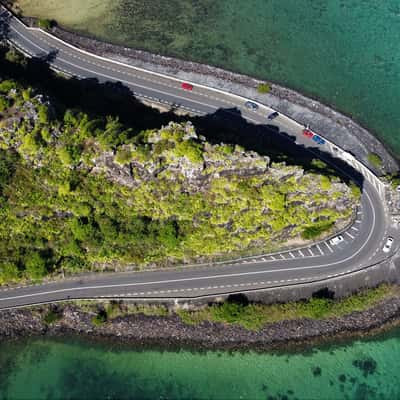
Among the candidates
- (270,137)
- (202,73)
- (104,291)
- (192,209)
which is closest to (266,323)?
(192,209)

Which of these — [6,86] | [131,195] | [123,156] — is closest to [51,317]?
[131,195]

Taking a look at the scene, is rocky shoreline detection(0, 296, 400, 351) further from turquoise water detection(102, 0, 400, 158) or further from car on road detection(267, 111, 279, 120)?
car on road detection(267, 111, 279, 120)

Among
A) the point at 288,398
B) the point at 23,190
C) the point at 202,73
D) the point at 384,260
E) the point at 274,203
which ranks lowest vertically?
the point at 288,398

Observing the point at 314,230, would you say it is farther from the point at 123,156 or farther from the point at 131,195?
the point at 123,156

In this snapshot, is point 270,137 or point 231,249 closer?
point 231,249

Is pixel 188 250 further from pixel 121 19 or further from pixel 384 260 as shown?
pixel 121 19

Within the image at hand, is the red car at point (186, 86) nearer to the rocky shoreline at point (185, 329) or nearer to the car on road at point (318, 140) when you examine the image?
Answer: the car on road at point (318, 140)

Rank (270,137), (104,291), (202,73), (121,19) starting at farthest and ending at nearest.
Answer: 1. (121,19)
2. (202,73)
3. (270,137)
4. (104,291)
